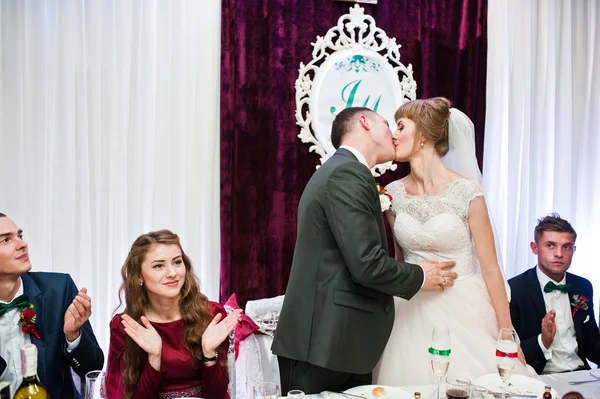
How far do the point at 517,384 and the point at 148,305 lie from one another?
4.55 ft

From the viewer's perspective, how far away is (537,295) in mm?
3084

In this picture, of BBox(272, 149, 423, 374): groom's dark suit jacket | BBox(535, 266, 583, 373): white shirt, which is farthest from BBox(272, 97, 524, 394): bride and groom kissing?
BBox(535, 266, 583, 373): white shirt

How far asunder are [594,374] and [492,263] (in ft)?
1.81

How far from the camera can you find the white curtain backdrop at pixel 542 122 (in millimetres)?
4004

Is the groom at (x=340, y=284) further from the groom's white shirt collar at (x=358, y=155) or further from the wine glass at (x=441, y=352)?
the wine glass at (x=441, y=352)

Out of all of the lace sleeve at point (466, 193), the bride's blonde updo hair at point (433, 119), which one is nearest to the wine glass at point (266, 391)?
the lace sleeve at point (466, 193)

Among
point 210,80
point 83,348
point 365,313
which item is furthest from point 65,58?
point 365,313

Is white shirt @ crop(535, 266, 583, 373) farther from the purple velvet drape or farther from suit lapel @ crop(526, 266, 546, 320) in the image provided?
the purple velvet drape

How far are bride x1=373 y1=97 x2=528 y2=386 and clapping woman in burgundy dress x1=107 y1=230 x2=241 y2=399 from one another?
2.36ft

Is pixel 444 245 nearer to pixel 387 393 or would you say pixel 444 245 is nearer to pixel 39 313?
pixel 387 393

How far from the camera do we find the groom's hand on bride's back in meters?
2.30

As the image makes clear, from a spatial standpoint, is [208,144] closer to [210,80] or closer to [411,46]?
[210,80]

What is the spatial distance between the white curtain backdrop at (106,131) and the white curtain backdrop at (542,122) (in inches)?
77.3

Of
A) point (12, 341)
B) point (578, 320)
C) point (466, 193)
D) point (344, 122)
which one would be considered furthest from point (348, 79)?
point (12, 341)
